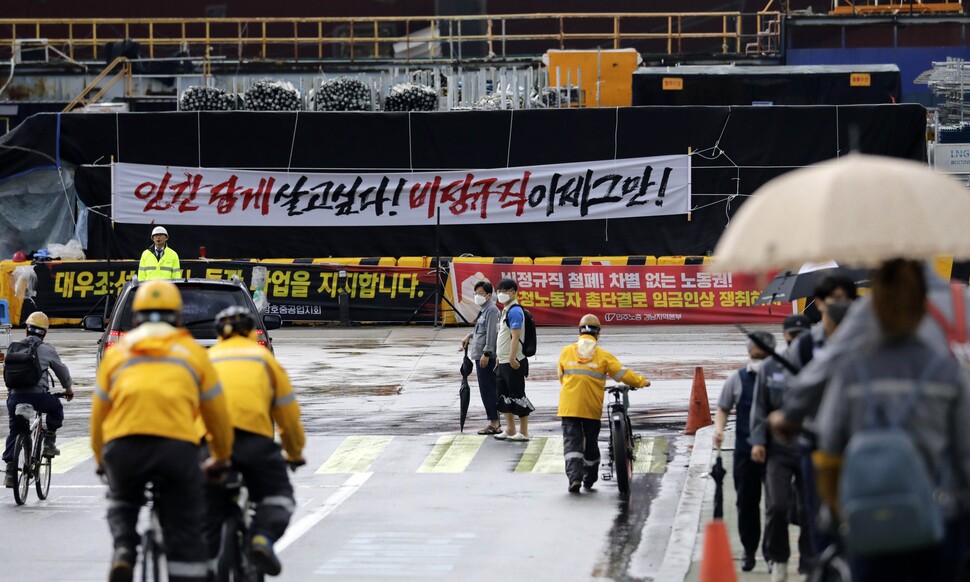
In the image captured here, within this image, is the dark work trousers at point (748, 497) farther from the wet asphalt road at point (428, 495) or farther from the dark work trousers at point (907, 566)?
the dark work trousers at point (907, 566)

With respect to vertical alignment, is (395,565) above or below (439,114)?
below

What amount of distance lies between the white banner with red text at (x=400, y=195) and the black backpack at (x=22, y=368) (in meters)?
21.2

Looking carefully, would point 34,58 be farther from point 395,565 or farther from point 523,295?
point 395,565

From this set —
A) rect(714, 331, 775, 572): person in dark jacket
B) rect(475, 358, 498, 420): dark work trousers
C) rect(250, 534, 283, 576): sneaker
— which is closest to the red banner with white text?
rect(475, 358, 498, 420): dark work trousers

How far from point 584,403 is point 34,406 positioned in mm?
4824

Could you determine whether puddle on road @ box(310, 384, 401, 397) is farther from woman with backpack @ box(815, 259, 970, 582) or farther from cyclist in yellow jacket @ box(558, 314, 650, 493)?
woman with backpack @ box(815, 259, 970, 582)

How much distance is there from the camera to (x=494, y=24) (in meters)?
52.6

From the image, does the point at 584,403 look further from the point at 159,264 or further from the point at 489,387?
the point at 159,264

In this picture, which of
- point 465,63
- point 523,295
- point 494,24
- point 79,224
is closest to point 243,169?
point 79,224

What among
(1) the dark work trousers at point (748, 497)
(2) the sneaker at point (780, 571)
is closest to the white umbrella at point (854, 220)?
(2) the sneaker at point (780, 571)

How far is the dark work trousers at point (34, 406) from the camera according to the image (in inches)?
524

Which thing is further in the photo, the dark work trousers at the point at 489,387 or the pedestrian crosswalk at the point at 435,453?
the dark work trousers at the point at 489,387

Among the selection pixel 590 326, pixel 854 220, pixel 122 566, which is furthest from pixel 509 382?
pixel 854 220

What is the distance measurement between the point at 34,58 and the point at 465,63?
14.0 meters
